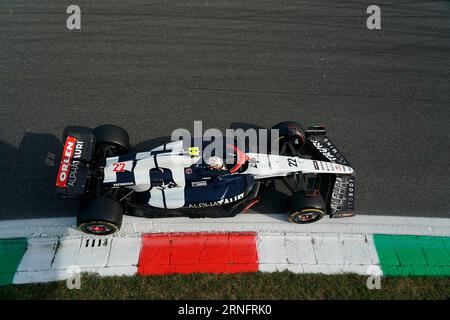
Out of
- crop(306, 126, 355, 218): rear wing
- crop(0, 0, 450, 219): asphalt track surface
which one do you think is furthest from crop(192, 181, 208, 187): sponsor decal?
crop(306, 126, 355, 218): rear wing

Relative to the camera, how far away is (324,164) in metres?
7.07

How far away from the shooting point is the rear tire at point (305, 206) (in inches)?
256

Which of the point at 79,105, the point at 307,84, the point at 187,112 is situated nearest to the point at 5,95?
the point at 79,105

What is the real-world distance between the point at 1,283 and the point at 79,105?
4044 mm

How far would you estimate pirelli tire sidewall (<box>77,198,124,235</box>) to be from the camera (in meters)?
6.06

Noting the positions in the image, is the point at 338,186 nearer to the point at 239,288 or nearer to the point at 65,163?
the point at 239,288

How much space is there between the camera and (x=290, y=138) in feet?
24.5

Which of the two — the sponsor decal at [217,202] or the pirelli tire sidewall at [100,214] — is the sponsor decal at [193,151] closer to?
the sponsor decal at [217,202]

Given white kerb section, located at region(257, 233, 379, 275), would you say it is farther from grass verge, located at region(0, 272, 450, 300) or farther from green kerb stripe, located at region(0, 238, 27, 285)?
green kerb stripe, located at region(0, 238, 27, 285)

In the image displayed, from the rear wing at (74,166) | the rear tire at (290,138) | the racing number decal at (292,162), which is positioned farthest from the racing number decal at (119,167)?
the rear tire at (290,138)

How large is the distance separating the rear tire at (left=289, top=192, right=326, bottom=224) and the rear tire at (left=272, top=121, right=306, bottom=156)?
1117 mm

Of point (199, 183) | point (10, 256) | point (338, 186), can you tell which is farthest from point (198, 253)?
point (10, 256)

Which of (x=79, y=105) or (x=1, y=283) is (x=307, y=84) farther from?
(x=1, y=283)

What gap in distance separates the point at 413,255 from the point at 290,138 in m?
2.97
